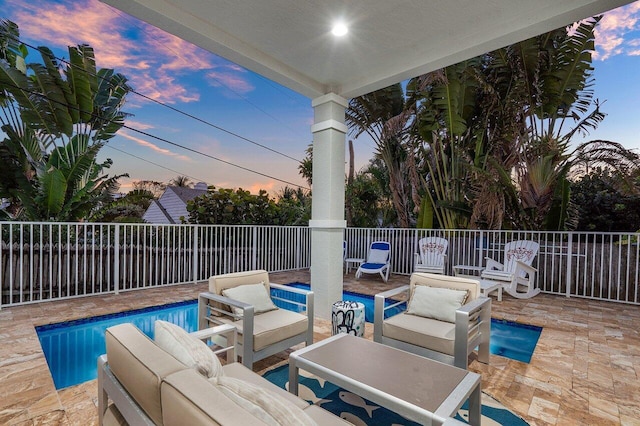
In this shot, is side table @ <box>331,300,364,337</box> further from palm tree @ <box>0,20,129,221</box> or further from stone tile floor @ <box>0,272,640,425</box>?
palm tree @ <box>0,20,129,221</box>

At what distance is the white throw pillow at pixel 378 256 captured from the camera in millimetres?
7953

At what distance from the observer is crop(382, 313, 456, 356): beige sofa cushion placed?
269 cm

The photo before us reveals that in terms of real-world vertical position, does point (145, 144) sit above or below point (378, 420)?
above

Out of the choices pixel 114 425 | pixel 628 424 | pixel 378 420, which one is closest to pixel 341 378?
pixel 378 420

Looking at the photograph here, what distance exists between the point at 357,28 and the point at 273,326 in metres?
3.06

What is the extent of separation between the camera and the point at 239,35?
3369 millimetres

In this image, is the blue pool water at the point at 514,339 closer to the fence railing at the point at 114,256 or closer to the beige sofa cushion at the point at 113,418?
the beige sofa cushion at the point at 113,418

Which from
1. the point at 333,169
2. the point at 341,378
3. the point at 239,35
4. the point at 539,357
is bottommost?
the point at 539,357

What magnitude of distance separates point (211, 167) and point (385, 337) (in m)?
16.1

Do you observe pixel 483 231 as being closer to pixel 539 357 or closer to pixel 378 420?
pixel 539 357

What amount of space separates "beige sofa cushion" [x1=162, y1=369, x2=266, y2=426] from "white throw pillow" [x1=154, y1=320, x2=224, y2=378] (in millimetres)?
251

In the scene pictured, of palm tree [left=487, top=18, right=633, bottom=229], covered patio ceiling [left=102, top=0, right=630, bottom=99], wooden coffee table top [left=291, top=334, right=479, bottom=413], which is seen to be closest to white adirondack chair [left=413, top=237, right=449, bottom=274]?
palm tree [left=487, top=18, right=633, bottom=229]

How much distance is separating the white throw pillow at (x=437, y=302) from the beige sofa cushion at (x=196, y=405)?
2.64 m

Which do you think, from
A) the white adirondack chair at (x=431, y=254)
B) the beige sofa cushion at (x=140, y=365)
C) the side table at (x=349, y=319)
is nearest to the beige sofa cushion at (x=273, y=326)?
the side table at (x=349, y=319)
